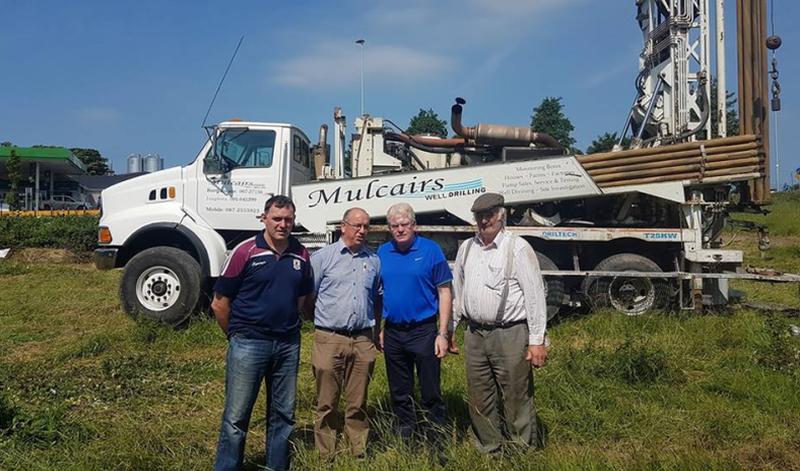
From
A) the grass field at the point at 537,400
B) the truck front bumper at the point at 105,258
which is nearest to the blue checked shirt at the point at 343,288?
the grass field at the point at 537,400

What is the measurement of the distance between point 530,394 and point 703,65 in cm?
612

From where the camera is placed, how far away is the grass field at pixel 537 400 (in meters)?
→ 3.52

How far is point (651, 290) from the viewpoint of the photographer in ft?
24.2

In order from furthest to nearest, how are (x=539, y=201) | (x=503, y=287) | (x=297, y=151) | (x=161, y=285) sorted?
(x=297, y=151)
(x=161, y=285)
(x=539, y=201)
(x=503, y=287)

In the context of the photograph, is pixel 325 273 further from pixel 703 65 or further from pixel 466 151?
pixel 703 65

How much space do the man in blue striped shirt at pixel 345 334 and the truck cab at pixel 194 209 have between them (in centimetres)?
429

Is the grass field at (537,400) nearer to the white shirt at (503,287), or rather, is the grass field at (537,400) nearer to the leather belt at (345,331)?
the leather belt at (345,331)

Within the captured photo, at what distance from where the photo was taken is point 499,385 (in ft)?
11.9

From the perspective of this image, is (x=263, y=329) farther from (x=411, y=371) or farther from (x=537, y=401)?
(x=537, y=401)

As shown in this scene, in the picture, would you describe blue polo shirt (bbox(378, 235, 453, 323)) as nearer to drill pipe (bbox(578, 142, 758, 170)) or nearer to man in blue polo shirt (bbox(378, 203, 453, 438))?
man in blue polo shirt (bbox(378, 203, 453, 438))

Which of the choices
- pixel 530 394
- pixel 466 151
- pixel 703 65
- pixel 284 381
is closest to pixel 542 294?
pixel 530 394

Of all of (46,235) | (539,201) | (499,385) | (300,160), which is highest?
(300,160)

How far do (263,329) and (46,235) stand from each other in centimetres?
1679

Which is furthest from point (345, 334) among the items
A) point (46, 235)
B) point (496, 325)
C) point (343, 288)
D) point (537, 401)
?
point (46, 235)
